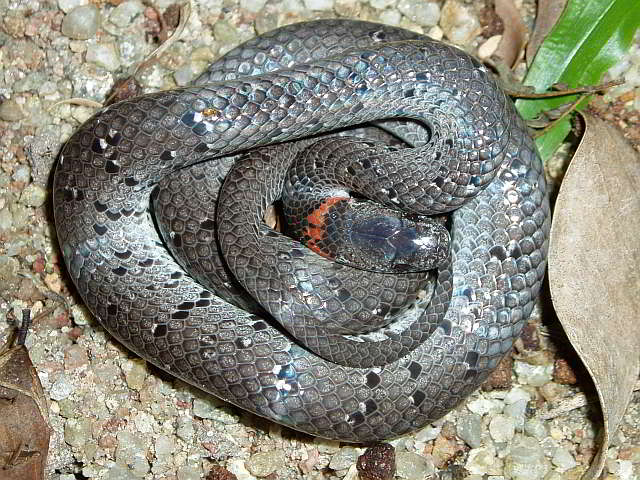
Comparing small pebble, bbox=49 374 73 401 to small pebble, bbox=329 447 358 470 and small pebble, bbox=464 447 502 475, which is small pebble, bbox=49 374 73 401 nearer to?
small pebble, bbox=329 447 358 470

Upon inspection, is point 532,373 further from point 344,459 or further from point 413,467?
point 344,459

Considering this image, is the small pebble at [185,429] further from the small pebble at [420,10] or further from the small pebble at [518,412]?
the small pebble at [420,10]

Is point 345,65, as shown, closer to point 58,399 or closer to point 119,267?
point 119,267

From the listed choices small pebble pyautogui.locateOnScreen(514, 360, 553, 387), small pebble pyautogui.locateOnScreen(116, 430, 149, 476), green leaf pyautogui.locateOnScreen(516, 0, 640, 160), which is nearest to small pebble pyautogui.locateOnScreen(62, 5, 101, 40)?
small pebble pyautogui.locateOnScreen(116, 430, 149, 476)

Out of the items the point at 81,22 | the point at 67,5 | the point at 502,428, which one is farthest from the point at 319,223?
the point at 67,5

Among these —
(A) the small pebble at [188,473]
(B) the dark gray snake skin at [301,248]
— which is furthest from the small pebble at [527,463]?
(A) the small pebble at [188,473]
